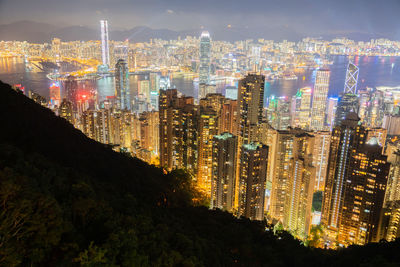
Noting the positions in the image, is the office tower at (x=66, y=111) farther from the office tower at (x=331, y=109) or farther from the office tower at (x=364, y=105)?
the office tower at (x=364, y=105)

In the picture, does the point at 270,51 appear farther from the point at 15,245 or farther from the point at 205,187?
the point at 15,245

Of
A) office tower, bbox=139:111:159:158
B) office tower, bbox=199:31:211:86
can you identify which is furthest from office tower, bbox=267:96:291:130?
office tower, bbox=199:31:211:86

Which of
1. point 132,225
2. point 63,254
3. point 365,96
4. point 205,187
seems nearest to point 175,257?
point 132,225

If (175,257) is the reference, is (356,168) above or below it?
below

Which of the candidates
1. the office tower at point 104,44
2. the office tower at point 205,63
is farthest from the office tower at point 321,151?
the office tower at point 205,63

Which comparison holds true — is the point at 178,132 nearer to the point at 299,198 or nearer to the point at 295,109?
the point at 299,198
